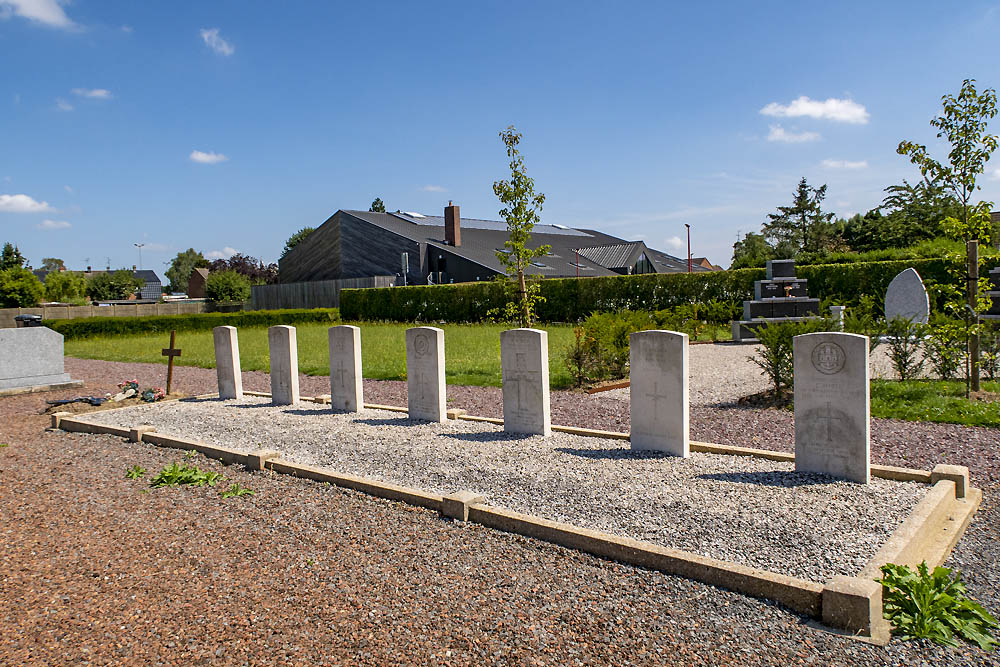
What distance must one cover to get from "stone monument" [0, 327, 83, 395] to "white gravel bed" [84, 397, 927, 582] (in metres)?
7.13

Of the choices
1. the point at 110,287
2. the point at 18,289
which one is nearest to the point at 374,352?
the point at 18,289

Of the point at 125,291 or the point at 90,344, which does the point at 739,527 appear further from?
the point at 125,291

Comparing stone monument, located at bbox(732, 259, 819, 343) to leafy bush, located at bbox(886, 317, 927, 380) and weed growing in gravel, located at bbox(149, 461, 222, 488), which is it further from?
weed growing in gravel, located at bbox(149, 461, 222, 488)

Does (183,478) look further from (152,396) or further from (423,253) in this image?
(423,253)

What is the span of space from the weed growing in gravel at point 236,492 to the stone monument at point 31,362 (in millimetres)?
9944

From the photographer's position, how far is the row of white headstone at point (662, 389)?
17.8 ft

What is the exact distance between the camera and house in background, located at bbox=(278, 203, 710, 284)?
39.8 m

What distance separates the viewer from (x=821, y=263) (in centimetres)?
2452

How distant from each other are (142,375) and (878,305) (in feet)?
71.0

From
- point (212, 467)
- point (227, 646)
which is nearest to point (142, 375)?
point (212, 467)

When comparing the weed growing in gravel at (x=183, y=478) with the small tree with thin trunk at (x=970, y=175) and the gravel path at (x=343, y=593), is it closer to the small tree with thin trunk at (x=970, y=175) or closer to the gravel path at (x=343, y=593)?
the gravel path at (x=343, y=593)

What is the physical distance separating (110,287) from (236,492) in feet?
256

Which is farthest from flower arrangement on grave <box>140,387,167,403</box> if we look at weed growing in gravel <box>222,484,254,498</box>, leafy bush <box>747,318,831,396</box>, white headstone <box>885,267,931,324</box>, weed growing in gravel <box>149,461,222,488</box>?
white headstone <box>885,267,931,324</box>

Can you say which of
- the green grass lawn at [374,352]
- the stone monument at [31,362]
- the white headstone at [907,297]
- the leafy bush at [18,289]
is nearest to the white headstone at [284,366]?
the green grass lawn at [374,352]
